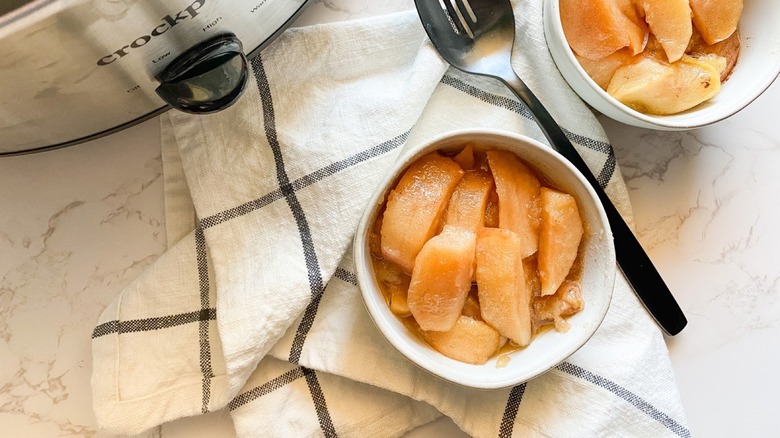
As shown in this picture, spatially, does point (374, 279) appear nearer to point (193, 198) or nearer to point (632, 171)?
point (193, 198)

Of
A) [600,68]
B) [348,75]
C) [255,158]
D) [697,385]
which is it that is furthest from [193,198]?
[697,385]

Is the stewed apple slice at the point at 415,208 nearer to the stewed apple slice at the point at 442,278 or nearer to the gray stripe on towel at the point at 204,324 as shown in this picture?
the stewed apple slice at the point at 442,278

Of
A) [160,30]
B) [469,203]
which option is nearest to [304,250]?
[469,203]

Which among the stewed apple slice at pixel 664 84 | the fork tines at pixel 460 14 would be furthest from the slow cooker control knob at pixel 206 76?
the stewed apple slice at pixel 664 84

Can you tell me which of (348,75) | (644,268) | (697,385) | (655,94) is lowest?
(697,385)

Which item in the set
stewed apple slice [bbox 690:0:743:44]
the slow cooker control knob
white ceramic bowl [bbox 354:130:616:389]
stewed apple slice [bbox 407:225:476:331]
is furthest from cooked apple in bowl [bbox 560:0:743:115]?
the slow cooker control knob

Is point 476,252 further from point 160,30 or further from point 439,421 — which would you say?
point 160,30
